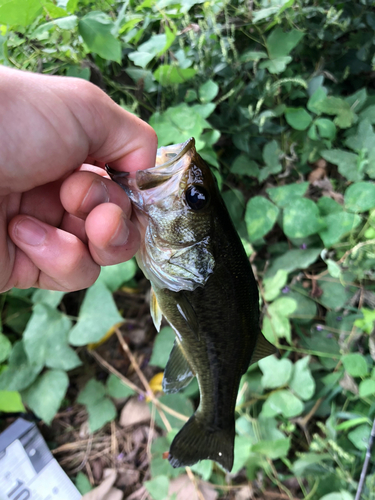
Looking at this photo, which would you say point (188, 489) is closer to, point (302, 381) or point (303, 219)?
point (302, 381)

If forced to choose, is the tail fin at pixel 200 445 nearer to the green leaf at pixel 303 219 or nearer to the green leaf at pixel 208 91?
the green leaf at pixel 303 219

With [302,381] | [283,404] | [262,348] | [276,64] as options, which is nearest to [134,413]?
[283,404]

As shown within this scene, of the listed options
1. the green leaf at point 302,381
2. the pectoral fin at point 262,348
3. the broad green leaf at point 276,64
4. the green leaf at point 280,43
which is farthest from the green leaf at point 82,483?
the green leaf at point 280,43

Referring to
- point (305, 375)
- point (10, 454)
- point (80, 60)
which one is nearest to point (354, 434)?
point (305, 375)

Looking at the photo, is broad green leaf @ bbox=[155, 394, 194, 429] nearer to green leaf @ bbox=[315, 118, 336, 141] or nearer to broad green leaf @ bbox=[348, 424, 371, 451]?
broad green leaf @ bbox=[348, 424, 371, 451]

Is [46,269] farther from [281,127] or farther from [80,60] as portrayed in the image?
[281,127]

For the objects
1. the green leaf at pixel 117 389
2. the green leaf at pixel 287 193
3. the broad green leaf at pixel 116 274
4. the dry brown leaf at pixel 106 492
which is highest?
the green leaf at pixel 287 193

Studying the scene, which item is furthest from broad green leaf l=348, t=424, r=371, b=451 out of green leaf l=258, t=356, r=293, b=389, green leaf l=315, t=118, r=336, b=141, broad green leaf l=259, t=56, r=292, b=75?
broad green leaf l=259, t=56, r=292, b=75
